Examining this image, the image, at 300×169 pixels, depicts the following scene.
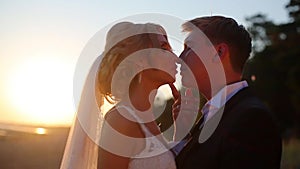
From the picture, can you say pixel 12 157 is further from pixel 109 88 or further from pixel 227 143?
pixel 227 143

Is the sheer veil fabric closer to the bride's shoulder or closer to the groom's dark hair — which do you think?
the bride's shoulder

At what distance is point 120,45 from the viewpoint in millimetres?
3838

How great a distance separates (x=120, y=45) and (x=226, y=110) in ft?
2.84

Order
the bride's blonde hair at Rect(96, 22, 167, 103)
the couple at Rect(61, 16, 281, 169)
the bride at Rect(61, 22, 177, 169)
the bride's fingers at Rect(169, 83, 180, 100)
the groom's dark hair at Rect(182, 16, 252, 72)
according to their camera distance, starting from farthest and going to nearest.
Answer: the bride's fingers at Rect(169, 83, 180, 100) → the bride's blonde hair at Rect(96, 22, 167, 103) → the bride at Rect(61, 22, 177, 169) → the groom's dark hair at Rect(182, 16, 252, 72) → the couple at Rect(61, 16, 281, 169)

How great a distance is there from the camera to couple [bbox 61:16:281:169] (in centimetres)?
316

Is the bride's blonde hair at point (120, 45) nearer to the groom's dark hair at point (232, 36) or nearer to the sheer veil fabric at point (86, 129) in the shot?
the sheer veil fabric at point (86, 129)

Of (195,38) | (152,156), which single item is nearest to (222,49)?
(195,38)

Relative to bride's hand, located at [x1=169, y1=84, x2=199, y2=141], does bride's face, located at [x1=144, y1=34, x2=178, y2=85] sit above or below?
above

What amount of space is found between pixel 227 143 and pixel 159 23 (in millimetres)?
1232

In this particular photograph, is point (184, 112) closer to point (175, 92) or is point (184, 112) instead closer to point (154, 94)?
Result: point (175, 92)

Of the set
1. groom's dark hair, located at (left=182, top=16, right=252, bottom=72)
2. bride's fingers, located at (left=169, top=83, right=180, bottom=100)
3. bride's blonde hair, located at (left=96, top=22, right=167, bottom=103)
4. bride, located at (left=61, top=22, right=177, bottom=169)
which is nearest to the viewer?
groom's dark hair, located at (left=182, top=16, right=252, bottom=72)

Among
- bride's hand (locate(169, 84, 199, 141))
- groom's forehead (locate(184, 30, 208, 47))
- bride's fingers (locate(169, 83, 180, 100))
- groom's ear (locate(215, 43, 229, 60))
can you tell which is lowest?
bride's hand (locate(169, 84, 199, 141))

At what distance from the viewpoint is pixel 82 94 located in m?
4.27

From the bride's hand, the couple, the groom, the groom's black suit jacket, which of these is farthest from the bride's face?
the groom's black suit jacket
